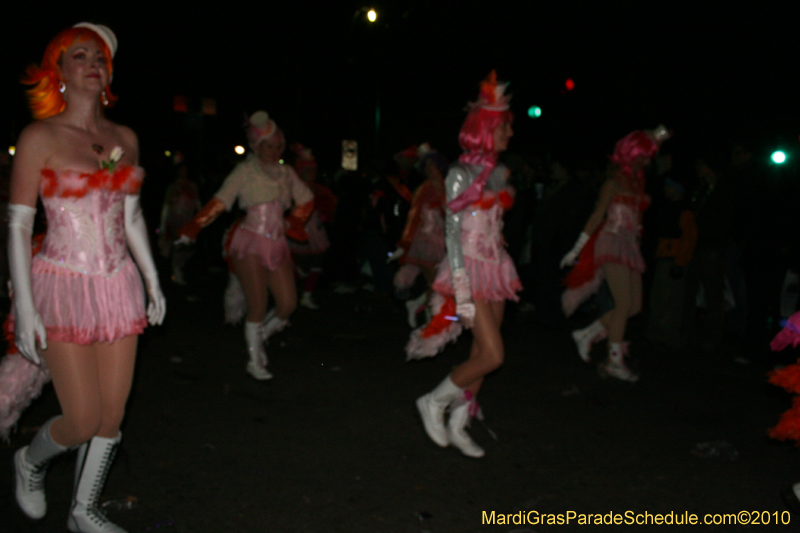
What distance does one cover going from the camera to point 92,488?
302cm

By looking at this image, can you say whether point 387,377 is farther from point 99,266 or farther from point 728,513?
point 99,266

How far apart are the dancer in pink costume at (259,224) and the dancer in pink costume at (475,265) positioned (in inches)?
69.6

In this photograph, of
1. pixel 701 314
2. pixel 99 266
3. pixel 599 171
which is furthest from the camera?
pixel 599 171

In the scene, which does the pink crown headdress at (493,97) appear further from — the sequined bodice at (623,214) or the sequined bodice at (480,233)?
the sequined bodice at (623,214)

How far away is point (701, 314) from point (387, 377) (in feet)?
14.0

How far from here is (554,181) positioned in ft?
26.8

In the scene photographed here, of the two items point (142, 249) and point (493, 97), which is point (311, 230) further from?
point (142, 249)

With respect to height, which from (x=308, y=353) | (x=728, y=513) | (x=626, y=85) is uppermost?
(x=626, y=85)

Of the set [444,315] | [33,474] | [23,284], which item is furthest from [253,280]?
[23,284]

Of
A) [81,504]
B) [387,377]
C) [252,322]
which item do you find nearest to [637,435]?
[387,377]

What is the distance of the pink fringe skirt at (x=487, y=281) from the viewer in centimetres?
406

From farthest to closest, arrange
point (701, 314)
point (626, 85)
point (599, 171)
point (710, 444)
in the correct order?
point (626, 85) < point (599, 171) < point (701, 314) < point (710, 444)

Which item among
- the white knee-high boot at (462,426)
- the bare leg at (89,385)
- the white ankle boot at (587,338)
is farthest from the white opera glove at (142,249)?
the white ankle boot at (587,338)

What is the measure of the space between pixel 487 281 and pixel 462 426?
37.3 inches
